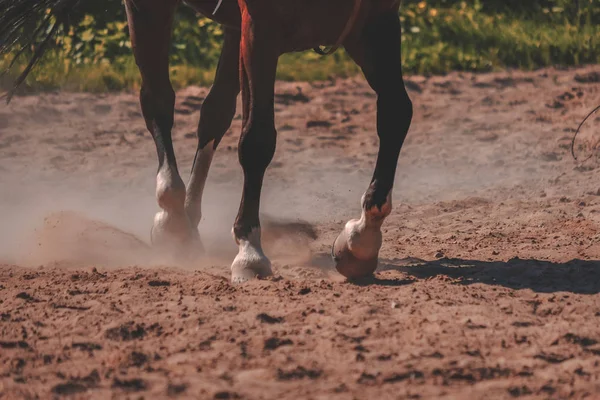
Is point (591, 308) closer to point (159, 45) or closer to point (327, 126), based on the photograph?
point (159, 45)

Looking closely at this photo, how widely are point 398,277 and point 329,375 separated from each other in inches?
56.3

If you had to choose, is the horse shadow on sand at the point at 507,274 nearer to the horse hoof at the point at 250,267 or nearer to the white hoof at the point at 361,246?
the white hoof at the point at 361,246

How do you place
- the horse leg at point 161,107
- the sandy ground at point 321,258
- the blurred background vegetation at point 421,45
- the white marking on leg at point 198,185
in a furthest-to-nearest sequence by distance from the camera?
the blurred background vegetation at point 421,45, the white marking on leg at point 198,185, the horse leg at point 161,107, the sandy ground at point 321,258

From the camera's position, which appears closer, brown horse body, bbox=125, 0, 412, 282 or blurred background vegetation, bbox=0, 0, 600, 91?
brown horse body, bbox=125, 0, 412, 282

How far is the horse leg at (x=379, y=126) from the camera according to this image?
461 cm

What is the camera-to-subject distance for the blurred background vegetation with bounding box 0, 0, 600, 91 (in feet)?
31.4

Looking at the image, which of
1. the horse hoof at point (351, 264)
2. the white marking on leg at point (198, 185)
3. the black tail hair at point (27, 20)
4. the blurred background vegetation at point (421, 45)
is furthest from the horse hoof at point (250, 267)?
the blurred background vegetation at point (421, 45)

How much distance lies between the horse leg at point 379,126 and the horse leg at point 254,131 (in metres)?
0.38

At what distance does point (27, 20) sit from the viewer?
18.9ft

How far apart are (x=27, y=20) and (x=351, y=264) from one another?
7.79ft

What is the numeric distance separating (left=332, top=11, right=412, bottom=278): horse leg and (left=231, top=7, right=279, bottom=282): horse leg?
38 centimetres

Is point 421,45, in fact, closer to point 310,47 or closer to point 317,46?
point 317,46

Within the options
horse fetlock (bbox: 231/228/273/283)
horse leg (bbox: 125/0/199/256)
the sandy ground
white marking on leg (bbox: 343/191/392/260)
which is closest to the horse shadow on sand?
the sandy ground

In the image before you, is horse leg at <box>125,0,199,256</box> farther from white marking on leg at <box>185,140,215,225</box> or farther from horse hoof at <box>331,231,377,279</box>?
horse hoof at <box>331,231,377,279</box>
